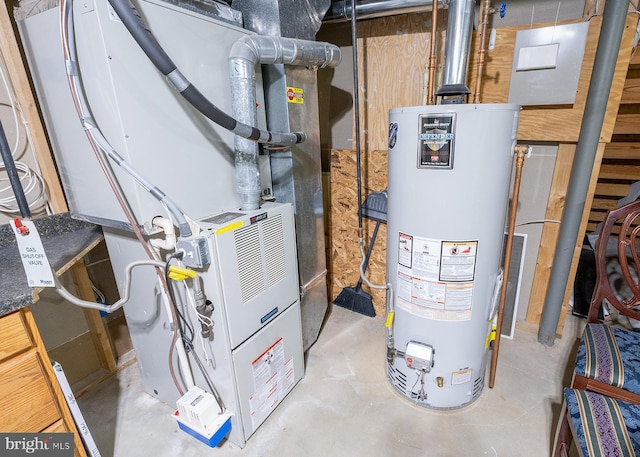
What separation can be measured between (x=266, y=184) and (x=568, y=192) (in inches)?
63.0

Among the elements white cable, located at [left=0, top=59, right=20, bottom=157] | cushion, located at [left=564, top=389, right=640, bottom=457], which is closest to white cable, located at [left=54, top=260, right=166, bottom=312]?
white cable, located at [left=0, top=59, right=20, bottom=157]

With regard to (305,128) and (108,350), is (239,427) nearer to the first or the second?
(108,350)

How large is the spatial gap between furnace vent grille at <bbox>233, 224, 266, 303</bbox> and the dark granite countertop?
0.58m

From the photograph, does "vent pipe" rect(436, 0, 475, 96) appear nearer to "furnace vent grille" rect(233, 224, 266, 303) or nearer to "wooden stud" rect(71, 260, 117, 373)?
"furnace vent grille" rect(233, 224, 266, 303)

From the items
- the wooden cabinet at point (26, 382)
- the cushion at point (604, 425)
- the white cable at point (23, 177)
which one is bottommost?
the cushion at point (604, 425)

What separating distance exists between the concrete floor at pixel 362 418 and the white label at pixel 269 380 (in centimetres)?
7

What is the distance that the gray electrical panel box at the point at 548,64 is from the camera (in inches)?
63.1

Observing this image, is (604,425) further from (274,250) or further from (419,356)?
(274,250)

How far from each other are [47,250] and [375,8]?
1.90 metres

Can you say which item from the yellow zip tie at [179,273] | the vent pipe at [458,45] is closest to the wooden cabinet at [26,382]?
the yellow zip tie at [179,273]

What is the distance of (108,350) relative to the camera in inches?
74.6

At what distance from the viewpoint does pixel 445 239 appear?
1387mm

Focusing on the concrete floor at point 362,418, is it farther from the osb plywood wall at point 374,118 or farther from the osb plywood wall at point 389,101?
the osb plywood wall at point 374,118

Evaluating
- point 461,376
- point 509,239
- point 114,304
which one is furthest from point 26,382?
point 509,239
